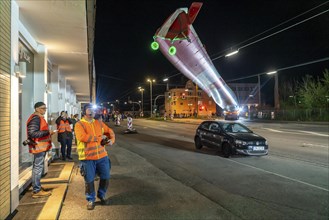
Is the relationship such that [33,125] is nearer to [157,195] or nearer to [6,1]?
[6,1]

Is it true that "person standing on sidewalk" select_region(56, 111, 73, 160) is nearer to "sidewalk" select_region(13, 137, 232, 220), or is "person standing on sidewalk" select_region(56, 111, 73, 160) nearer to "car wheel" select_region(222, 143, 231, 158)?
"sidewalk" select_region(13, 137, 232, 220)

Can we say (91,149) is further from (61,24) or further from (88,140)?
(61,24)

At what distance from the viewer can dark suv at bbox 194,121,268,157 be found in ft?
34.5

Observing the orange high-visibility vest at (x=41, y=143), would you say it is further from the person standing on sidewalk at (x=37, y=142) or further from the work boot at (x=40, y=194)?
the work boot at (x=40, y=194)

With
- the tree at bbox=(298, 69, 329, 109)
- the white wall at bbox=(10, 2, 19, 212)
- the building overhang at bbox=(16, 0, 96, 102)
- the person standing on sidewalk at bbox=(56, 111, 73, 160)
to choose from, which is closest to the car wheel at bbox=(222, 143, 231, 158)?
the person standing on sidewalk at bbox=(56, 111, 73, 160)

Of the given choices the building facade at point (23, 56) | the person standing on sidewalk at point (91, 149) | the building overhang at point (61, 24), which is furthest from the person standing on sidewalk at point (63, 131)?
the person standing on sidewalk at point (91, 149)

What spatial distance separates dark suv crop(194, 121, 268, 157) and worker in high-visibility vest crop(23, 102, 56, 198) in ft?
23.8

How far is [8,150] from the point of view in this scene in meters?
4.46

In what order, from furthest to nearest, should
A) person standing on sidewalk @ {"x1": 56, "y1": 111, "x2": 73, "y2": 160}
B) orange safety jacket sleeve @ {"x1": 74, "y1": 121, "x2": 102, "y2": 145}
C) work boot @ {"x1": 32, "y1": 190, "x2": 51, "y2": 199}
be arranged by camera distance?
person standing on sidewalk @ {"x1": 56, "y1": 111, "x2": 73, "y2": 160} < work boot @ {"x1": 32, "y1": 190, "x2": 51, "y2": 199} < orange safety jacket sleeve @ {"x1": 74, "y1": 121, "x2": 102, "y2": 145}

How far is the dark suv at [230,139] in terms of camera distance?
34.5 ft

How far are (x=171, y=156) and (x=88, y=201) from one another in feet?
21.2

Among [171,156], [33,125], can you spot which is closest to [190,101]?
[171,156]

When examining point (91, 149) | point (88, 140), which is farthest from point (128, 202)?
point (88, 140)

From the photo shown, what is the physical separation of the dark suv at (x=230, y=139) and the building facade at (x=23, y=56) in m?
6.30
